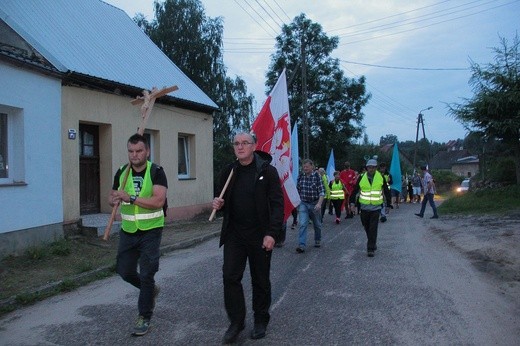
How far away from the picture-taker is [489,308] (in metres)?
5.29

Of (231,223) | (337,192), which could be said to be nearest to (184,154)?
(337,192)

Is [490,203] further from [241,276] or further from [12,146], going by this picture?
[12,146]

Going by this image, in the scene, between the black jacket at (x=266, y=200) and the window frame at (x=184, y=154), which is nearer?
the black jacket at (x=266, y=200)

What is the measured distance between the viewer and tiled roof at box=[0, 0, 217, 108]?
10.5 meters

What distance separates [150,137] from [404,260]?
26.8 feet

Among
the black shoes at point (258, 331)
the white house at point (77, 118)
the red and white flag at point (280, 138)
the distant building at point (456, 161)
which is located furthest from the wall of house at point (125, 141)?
the distant building at point (456, 161)

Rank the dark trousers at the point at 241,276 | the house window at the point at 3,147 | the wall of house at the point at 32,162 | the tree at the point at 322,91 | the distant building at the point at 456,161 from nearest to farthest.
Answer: the dark trousers at the point at 241,276
the wall of house at the point at 32,162
the house window at the point at 3,147
the tree at the point at 322,91
the distant building at the point at 456,161

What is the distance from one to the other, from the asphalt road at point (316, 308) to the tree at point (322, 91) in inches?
912

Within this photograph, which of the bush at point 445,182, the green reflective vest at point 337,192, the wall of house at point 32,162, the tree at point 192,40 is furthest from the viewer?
the bush at point 445,182

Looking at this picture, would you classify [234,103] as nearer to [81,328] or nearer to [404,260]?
[404,260]

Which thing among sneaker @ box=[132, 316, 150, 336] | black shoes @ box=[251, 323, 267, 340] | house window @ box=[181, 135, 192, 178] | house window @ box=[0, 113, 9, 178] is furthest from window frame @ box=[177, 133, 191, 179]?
black shoes @ box=[251, 323, 267, 340]

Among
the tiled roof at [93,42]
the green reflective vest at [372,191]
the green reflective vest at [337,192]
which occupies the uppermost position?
the tiled roof at [93,42]

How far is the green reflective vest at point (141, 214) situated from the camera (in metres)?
4.54

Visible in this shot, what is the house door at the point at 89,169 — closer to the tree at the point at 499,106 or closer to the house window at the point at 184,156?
the house window at the point at 184,156
